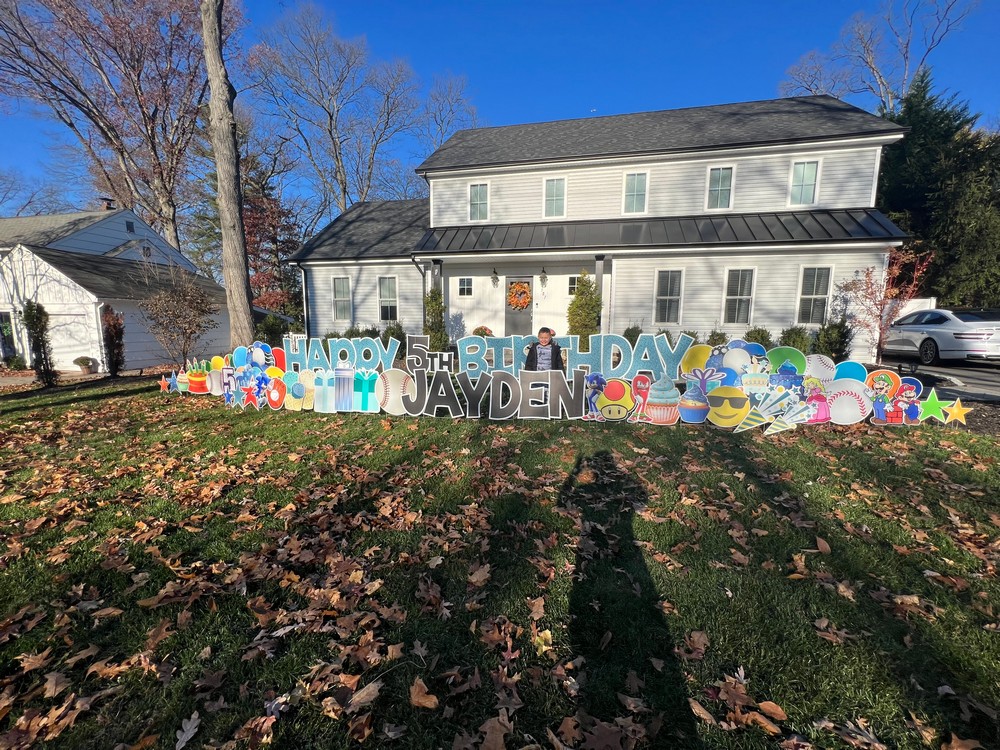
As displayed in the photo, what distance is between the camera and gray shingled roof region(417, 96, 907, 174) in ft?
44.1

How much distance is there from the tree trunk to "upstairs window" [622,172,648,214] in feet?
37.7

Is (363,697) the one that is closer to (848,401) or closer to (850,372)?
(848,401)

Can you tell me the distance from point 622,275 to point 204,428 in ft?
40.1

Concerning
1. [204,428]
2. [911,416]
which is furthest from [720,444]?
[204,428]

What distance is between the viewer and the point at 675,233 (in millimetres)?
13430

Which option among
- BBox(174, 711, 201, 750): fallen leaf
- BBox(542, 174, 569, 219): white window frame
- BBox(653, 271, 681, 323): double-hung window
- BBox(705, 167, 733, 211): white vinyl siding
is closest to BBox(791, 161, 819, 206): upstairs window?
BBox(705, 167, 733, 211): white vinyl siding

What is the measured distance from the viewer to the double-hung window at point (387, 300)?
16.8m

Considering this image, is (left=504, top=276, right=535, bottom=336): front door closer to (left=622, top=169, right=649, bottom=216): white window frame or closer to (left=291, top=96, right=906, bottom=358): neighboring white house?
(left=291, top=96, right=906, bottom=358): neighboring white house

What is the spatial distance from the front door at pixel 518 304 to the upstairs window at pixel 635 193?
13.7 ft

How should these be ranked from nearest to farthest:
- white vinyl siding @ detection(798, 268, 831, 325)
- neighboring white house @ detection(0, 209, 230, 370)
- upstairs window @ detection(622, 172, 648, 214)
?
white vinyl siding @ detection(798, 268, 831, 325) → upstairs window @ detection(622, 172, 648, 214) → neighboring white house @ detection(0, 209, 230, 370)

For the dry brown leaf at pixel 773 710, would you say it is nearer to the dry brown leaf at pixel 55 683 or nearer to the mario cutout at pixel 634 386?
the dry brown leaf at pixel 55 683

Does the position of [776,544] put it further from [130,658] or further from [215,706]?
[130,658]

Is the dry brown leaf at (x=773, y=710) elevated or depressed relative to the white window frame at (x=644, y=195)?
depressed

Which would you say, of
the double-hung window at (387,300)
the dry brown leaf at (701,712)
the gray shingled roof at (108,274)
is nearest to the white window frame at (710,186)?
the double-hung window at (387,300)
